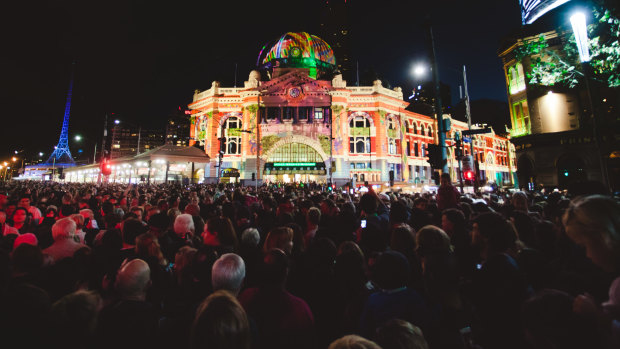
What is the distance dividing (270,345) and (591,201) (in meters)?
3.21

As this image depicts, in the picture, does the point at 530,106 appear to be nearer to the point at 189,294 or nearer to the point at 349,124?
the point at 349,124

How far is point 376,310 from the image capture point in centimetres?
235

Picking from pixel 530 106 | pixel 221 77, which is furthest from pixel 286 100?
pixel 530 106

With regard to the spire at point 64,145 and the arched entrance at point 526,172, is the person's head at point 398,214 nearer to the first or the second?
the arched entrance at point 526,172

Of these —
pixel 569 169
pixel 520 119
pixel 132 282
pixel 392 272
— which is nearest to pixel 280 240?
pixel 132 282

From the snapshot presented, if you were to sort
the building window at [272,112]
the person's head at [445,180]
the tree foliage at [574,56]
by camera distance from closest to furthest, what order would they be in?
the person's head at [445,180], the tree foliage at [574,56], the building window at [272,112]

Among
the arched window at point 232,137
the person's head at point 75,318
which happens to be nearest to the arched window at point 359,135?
the arched window at point 232,137

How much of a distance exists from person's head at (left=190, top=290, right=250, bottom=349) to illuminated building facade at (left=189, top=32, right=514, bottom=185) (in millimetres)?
35257

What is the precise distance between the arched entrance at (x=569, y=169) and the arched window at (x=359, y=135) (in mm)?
23035

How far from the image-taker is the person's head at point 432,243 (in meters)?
3.07

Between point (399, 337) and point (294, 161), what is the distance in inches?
1534

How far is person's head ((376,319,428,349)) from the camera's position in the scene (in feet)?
4.34

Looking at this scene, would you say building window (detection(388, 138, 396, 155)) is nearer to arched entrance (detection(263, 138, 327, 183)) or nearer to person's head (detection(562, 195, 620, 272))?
arched entrance (detection(263, 138, 327, 183))

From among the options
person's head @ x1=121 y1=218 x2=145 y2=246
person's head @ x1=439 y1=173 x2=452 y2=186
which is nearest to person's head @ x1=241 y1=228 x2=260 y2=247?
person's head @ x1=121 y1=218 x2=145 y2=246
